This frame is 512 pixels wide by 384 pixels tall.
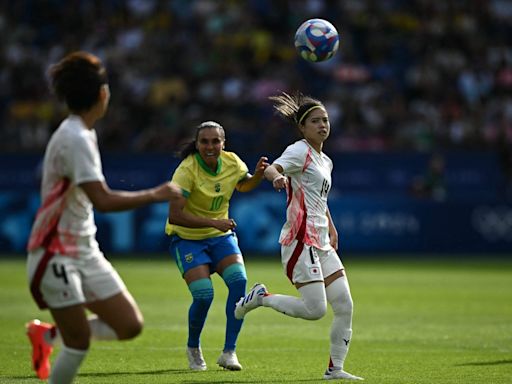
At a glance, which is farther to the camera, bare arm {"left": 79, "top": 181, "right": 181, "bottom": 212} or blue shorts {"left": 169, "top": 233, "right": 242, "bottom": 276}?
blue shorts {"left": 169, "top": 233, "right": 242, "bottom": 276}

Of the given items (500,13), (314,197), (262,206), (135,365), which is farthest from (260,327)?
(500,13)

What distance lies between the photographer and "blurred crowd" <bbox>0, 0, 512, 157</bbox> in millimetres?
27312

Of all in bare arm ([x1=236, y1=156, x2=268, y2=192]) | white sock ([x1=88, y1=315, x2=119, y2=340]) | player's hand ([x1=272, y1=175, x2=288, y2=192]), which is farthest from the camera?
bare arm ([x1=236, y1=156, x2=268, y2=192])

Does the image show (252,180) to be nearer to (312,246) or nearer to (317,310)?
(312,246)

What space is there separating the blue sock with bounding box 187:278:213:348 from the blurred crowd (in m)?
15.5

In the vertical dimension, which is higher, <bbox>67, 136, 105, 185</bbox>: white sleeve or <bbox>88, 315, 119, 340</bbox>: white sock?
<bbox>67, 136, 105, 185</bbox>: white sleeve

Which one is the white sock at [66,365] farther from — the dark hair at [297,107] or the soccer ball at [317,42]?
the soccer ball at [317,42]

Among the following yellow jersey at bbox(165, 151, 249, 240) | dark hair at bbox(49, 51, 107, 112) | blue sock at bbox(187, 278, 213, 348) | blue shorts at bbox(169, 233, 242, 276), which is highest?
dark hair at bbox(49, 51, 107, 112)

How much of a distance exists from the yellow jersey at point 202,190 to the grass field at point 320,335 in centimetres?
129

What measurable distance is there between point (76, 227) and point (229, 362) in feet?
11.4

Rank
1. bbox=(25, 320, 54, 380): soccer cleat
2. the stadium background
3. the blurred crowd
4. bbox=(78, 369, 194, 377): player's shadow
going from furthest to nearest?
the blurred crowd, the stadium background, bbox=(78, 369, 194, 377): player's shadow, bbox=(25, 320, 54, 380): soccer cleat

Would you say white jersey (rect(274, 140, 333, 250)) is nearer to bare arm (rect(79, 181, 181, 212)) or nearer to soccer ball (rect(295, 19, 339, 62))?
soccer ball (rect(295, 19, 339, 62))

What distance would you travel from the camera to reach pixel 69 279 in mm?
6977

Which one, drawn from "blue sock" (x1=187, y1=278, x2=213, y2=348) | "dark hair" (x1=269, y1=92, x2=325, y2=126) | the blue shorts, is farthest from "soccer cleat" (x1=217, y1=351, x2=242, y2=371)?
"dark hair" (x1=269, y1=92, x2=325, y2=126)
